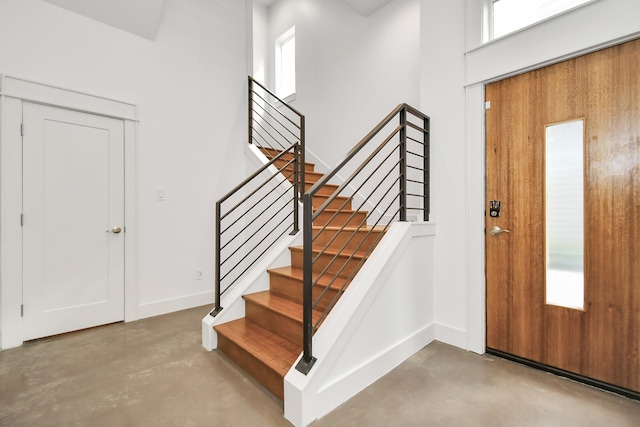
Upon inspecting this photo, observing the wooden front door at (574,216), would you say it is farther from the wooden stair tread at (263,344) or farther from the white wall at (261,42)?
the white wall at (261,42)

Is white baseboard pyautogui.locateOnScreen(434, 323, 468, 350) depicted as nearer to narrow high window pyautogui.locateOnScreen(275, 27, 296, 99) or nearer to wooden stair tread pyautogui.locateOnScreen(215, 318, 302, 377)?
wooden stair tread pyautogui.locateOnScreen(215, 318, 302, 377)

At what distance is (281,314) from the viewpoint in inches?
82.7

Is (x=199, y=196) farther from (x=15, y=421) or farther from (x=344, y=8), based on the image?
(x=344, y=8)

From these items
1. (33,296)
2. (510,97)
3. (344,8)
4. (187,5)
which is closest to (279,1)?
(344,8)

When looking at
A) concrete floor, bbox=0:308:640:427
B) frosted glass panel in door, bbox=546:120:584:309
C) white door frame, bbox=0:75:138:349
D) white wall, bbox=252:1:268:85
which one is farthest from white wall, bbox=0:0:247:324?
frosted glass panel in door, bbox=546:120:584:309

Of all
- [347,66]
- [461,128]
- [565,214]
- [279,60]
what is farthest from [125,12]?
[565,214]

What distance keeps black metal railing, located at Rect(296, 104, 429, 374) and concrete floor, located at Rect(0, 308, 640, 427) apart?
0.48 meters

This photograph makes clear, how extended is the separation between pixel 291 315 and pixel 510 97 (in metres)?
2.26

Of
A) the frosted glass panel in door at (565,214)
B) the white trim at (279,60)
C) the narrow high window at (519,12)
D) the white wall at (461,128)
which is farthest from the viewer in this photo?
the white trim at (279,60)

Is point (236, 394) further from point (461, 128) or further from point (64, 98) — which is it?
point (64, 98)

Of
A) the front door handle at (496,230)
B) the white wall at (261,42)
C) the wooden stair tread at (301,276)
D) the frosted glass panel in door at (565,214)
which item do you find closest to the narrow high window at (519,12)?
the frosted glass panel in door at (565,214)

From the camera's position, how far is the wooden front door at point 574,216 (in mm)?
1739

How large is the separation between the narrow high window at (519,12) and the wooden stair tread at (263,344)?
9.23 ft

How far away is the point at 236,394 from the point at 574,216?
2.44 metres
